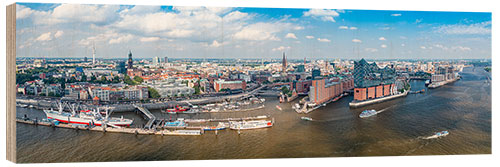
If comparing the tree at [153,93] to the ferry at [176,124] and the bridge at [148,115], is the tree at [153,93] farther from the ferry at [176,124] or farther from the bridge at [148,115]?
the ferry at [176,124]

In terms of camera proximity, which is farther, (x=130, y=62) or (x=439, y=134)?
(x=130, y=62)

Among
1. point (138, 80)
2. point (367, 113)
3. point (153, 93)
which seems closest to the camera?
point (367, 113)

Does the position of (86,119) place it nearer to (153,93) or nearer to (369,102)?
(153,93)

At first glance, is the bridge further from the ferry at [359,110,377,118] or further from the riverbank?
the riverbank

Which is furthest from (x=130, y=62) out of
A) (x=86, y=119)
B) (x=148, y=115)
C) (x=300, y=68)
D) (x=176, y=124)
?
(x=300, y=68)

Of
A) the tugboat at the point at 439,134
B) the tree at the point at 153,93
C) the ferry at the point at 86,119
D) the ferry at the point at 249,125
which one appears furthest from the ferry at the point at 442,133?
the tree at the point at 153,93

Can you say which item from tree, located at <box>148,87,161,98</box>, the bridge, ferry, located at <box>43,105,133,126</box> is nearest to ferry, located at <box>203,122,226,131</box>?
the bridge
